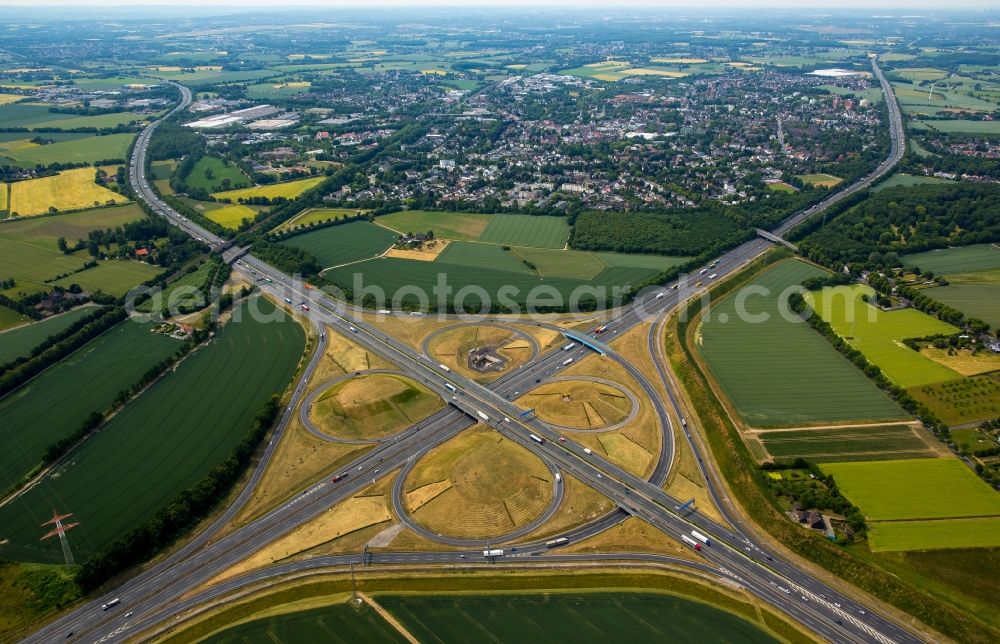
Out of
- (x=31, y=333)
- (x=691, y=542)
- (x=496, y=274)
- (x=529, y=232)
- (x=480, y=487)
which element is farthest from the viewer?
(x=529, y=232)

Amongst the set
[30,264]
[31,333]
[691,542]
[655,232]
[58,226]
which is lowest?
[691,542]

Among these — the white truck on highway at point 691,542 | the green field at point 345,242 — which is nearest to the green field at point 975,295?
the white truck on highway at point 691,542

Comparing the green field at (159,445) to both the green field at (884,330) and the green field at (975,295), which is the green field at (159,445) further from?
the green field at (975,295)

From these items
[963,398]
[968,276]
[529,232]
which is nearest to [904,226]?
[968,276]

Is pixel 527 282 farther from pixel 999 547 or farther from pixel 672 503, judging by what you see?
pixel 999 547

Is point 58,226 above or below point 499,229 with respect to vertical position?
above

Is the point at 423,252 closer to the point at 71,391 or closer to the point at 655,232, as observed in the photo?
the point at 655,232
